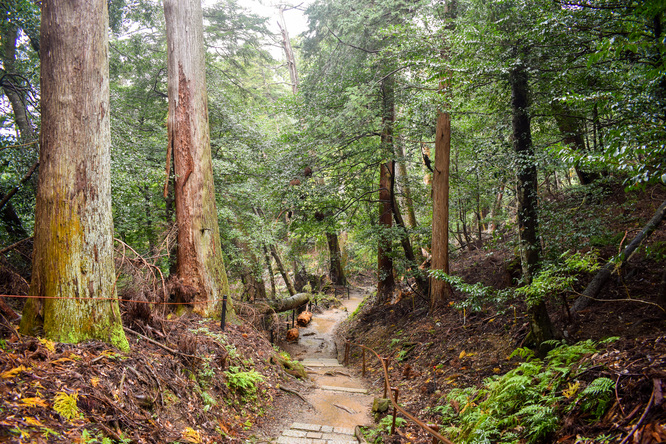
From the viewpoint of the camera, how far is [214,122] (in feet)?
34.5

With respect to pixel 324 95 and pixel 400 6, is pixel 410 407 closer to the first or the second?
pixel 324 95

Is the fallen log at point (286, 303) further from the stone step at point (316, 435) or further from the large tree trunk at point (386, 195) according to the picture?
the stone step at point (316, 435)

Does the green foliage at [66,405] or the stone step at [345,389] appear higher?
the green foliage at [66,405]

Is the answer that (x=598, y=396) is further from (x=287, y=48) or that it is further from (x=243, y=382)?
(x=287, y=48)

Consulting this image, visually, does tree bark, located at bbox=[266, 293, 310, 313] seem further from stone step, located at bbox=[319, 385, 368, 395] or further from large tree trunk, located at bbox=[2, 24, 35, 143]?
large tree trunk, located at bbox=[2, 24, 35, 143]

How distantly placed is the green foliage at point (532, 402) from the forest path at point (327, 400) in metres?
1.69

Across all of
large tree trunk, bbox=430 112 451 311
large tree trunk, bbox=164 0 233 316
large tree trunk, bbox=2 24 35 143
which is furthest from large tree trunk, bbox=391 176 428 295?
large tree trunk, bbox=2 24 35 143

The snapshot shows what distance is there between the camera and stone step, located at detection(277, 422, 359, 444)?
15.8ft

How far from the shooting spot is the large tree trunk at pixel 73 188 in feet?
12.4

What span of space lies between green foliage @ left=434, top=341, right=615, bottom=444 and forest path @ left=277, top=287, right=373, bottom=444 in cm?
169

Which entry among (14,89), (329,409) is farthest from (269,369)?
(14,89)

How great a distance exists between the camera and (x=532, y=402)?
3.71 meters

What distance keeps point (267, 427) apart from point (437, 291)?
20.8 ft

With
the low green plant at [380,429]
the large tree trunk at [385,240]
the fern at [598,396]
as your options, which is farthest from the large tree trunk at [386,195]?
the fern at [598,396]
